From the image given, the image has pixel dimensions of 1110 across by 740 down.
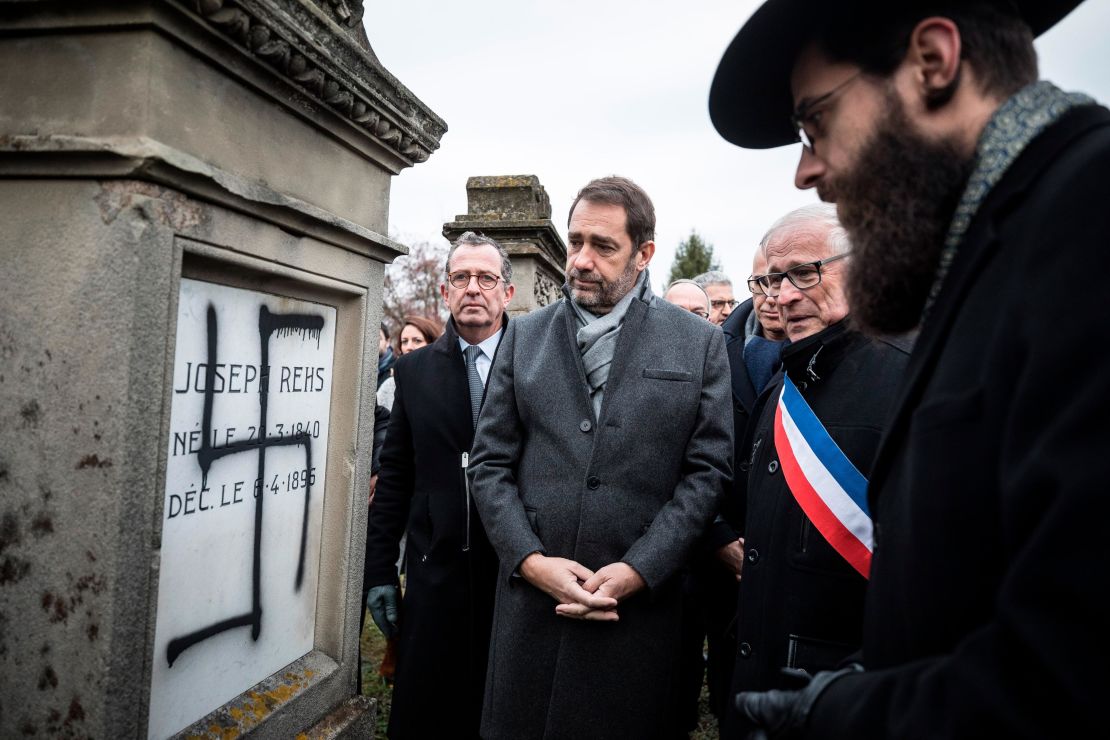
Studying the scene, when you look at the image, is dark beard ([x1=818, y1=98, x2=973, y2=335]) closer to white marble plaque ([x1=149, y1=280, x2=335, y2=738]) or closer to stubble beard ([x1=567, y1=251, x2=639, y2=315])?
stubble beard ([x1=567, y1=251, x2=639, y2=315])

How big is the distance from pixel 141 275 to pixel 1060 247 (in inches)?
59.2

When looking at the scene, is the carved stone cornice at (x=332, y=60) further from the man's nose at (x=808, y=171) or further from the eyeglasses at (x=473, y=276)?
the man's nose at (x=808, y=171)

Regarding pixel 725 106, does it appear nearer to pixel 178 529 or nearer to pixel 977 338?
pixel 977 338

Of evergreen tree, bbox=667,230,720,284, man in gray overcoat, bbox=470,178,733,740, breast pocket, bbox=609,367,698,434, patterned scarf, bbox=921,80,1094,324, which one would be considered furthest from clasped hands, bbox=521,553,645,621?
evergreen tree, bbox=667,230,720,284

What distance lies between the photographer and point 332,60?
6.13 ft

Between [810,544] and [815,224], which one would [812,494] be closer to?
[810,544]

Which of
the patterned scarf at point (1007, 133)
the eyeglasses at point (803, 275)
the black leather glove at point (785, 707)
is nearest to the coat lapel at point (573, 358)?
the eyeglasses at point (803, 275)

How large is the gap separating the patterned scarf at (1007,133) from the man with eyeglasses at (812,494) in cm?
67

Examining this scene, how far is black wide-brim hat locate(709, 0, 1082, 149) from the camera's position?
4.01 feet

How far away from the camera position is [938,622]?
2.91ft

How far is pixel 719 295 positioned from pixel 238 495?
4.75 metres

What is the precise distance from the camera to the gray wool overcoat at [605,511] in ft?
7.09

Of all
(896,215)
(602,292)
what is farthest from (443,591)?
(896,215)

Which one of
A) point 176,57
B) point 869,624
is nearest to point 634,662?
point 869,624
